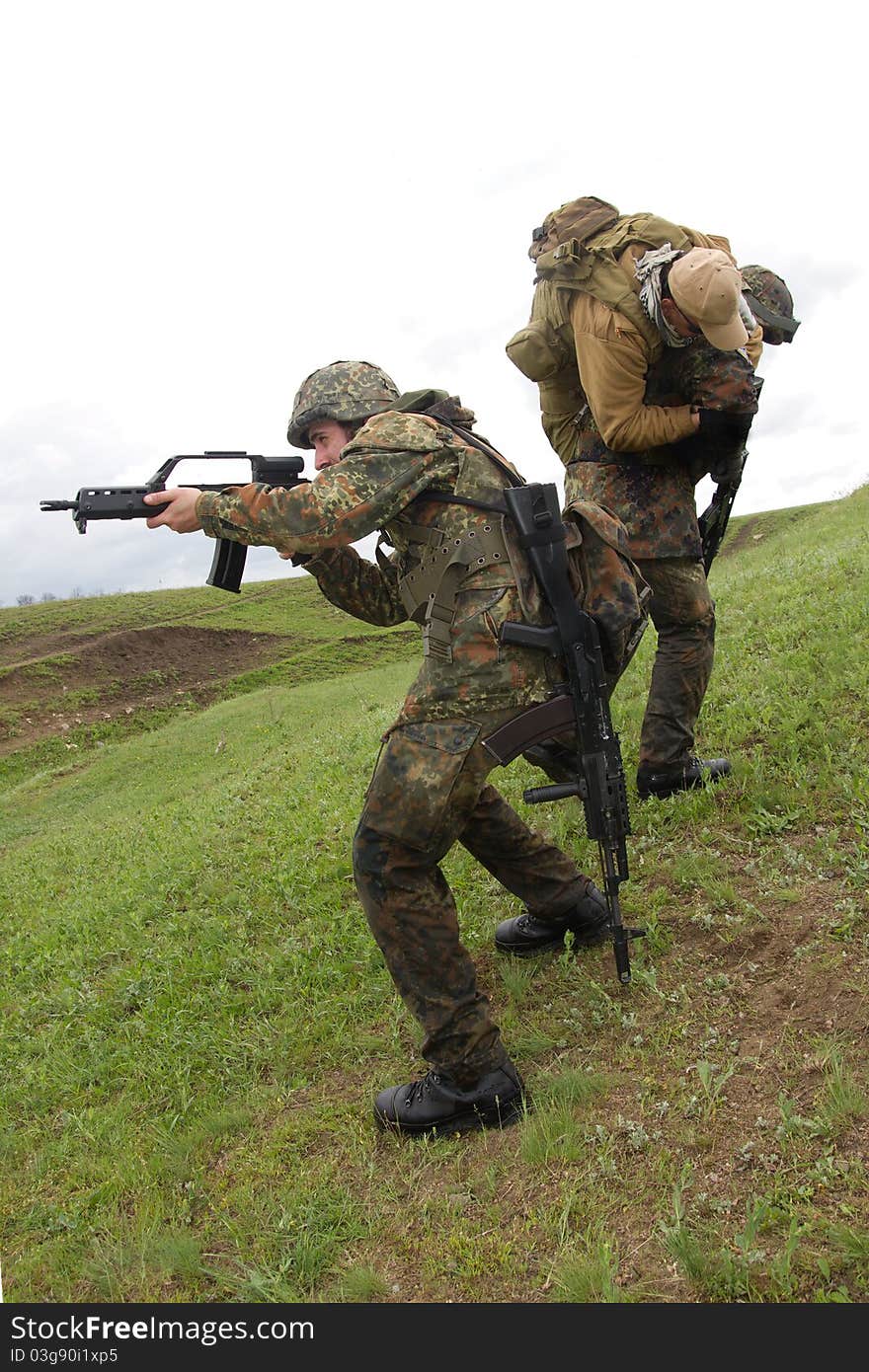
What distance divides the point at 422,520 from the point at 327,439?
2.26ft

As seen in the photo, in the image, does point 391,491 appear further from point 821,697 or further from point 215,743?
point 215,743

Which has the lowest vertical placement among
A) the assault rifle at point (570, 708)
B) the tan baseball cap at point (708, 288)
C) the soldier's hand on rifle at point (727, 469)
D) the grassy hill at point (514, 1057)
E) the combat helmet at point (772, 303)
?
the grassy hill at point (514, 1057)

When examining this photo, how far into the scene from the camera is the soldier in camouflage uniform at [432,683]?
143 inches

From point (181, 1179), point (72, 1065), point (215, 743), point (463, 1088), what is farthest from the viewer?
point (215, 743)

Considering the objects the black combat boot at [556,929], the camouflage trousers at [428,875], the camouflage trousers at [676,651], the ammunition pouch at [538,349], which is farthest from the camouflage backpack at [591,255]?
the black combat boot at [556,929]

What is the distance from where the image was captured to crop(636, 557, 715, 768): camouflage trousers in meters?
5.34

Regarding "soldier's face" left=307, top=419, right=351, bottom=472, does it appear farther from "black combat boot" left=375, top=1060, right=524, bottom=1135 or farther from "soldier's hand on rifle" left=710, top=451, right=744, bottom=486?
"black combat boot" left=375, top=1060, right=524, bottom=1135

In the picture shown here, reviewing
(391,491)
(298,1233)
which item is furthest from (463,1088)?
(391,491)

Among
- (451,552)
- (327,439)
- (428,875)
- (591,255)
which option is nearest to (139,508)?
(327,439)

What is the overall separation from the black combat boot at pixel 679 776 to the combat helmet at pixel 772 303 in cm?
274

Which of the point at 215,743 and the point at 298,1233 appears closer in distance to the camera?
the point at 298,1233

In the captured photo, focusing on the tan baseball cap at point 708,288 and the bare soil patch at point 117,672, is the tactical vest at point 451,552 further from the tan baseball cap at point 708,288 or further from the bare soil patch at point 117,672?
the bare soil patch at point 117,672
